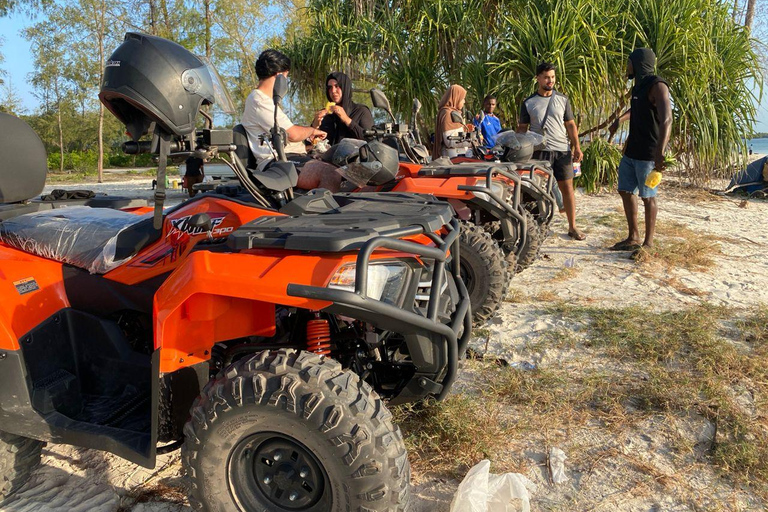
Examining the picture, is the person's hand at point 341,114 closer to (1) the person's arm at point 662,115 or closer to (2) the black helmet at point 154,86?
(1) the person's arm at point 662,115

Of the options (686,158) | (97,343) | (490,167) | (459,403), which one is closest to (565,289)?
(490,167)

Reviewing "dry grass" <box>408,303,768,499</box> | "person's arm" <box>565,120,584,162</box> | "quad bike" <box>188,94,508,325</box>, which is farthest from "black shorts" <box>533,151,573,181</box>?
"dry grass" <box>408,303,768,499</box>

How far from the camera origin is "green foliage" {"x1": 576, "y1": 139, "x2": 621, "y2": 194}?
1024cm

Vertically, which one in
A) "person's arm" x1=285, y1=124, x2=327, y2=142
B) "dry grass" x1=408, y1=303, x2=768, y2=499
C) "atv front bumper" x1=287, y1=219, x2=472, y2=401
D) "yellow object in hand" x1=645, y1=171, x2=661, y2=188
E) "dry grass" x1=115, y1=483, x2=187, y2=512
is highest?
"person's arm" x1=285, y1=124, x2=327, y2=142

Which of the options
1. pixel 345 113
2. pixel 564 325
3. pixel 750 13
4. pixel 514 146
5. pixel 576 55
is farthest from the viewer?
pixel 750 13

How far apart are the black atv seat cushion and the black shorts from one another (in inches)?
200

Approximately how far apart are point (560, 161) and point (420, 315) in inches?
208

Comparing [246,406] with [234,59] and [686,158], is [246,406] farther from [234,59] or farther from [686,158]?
[234,59]

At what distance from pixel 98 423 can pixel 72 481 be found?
1.37 ft

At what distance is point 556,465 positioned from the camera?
2.29 meters

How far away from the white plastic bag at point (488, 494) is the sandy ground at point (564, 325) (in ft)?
0.74

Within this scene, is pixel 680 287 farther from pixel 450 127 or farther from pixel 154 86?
pixel 154 86

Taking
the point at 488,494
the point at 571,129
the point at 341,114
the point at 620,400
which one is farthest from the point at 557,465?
the point at 571,129

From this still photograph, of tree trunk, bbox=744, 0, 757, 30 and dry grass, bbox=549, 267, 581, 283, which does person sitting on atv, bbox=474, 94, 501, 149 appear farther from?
tree trunk, bbox=744, 0, 757, 30
